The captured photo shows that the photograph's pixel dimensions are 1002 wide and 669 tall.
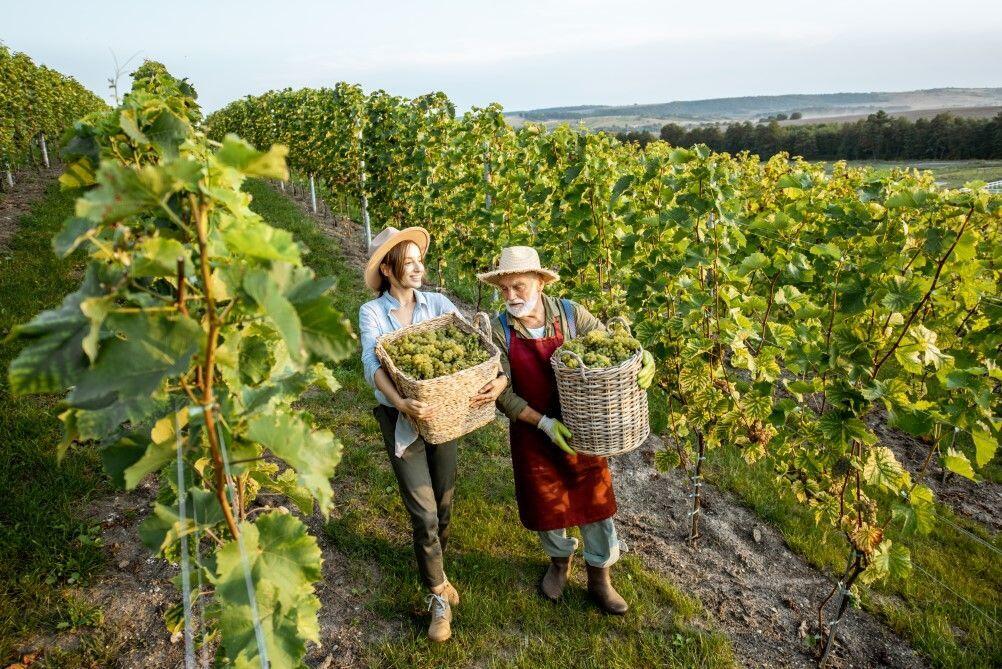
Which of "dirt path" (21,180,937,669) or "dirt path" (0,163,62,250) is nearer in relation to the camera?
"dirt path" (21,180,937,669)

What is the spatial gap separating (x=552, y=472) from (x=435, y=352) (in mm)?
1010

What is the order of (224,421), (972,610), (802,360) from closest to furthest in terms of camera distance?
(224,421), (802,360), (972,610)

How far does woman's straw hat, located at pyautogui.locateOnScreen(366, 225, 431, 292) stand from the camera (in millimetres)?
2990

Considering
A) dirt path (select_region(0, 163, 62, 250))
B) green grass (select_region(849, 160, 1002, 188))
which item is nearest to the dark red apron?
dirt path (select_region(0, 163, 62, 250))

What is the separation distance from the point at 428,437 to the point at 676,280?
5.93 feet

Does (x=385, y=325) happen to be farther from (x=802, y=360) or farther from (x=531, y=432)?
(x=802, y=360)

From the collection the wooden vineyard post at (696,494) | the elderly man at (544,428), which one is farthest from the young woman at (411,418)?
the wooden vineyard post at (696,494)

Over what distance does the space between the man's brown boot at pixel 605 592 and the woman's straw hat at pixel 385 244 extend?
2046 millimetres

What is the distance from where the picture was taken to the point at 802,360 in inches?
117

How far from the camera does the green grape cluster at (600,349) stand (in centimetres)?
277

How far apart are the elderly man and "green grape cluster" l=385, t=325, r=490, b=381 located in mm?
244

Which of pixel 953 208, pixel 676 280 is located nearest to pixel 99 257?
pixel 676 280

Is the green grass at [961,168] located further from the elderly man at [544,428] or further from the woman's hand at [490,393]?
the woman's hand at [490,393]

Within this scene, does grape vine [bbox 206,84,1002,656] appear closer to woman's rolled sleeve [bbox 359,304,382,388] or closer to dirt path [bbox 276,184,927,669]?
dirt path [bbox 276,184,927,669]
